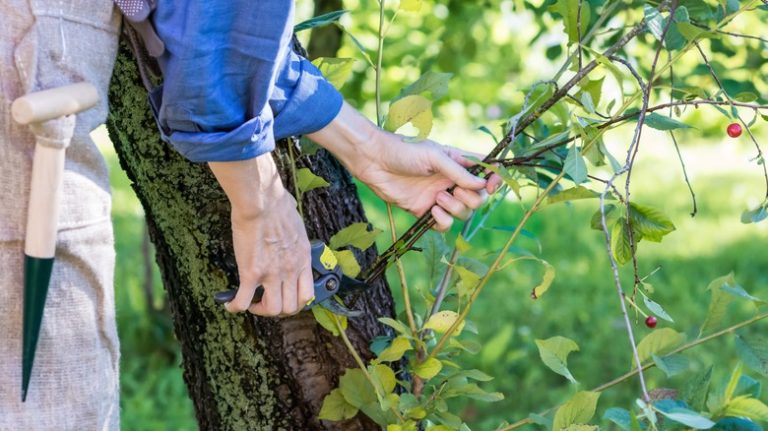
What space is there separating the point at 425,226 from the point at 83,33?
0.57 metres

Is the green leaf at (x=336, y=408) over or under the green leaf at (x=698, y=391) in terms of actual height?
under

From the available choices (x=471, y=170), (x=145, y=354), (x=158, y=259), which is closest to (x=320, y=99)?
(x=471, y=170)

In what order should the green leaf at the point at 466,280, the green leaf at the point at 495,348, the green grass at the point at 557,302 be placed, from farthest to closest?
the green leaf at the point at 495,348, the green grass at the point at 557,302, the green leaf at the point at 466,280

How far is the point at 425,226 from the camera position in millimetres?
1529

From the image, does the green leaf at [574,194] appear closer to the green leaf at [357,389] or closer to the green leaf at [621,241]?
the green leaf at [621,241]

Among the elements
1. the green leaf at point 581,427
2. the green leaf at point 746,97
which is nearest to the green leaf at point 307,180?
the green leaf at point 581,427

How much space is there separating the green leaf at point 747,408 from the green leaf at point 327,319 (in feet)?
1.84

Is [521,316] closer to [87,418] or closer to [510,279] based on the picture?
[510,279]

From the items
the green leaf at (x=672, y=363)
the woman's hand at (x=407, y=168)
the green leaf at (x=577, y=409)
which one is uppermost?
the woman's hand at (x=407, y=168)

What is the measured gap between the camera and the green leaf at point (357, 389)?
62.7 inches

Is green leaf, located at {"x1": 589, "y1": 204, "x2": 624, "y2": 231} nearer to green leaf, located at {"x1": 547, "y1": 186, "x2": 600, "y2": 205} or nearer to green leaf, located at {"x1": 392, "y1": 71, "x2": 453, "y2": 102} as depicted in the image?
green leaf, located at {"x1": 547, "y1": 186, "x2": 600, "y2": 205}

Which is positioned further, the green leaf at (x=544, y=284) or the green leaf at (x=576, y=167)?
the green leaf at (x=544, y=284)

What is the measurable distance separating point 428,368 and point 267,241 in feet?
1.17

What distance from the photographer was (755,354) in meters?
1.41
